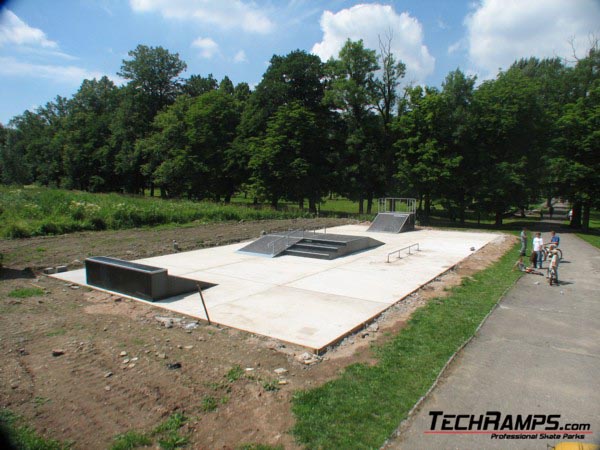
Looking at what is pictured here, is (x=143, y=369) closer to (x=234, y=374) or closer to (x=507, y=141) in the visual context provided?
(x=234, y=374)

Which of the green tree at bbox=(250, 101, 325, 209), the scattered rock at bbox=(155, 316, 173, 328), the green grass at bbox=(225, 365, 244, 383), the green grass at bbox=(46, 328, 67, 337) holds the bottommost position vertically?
the scattered rock at bbox=(155, 316, 173, 328)

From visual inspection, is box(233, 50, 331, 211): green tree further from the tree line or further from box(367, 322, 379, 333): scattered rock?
box(367, 322, 379, 333): scattered rock

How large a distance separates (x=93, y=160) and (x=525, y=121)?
5489 centimetres

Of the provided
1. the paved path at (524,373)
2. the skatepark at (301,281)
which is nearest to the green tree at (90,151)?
the skatepark at (301,281)

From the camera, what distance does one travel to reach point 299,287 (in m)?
9.29

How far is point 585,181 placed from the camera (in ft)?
84.6

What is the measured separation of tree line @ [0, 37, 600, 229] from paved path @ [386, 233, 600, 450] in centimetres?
2237

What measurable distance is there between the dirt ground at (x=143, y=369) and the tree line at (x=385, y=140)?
935 inches

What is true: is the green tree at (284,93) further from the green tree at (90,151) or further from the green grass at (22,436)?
the green grass at (22,436)

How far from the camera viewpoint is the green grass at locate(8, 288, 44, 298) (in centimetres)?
813

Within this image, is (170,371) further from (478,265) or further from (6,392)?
(478,265)

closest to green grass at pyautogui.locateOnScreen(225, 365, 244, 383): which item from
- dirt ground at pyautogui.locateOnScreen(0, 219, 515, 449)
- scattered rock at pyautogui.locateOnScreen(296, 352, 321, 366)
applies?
dirt ground at pyautogui.locateOnScreen(0, 219, 515, 449)

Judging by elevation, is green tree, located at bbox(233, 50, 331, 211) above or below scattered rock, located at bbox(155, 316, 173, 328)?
above

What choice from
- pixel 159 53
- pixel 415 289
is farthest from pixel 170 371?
pixel 159 53
